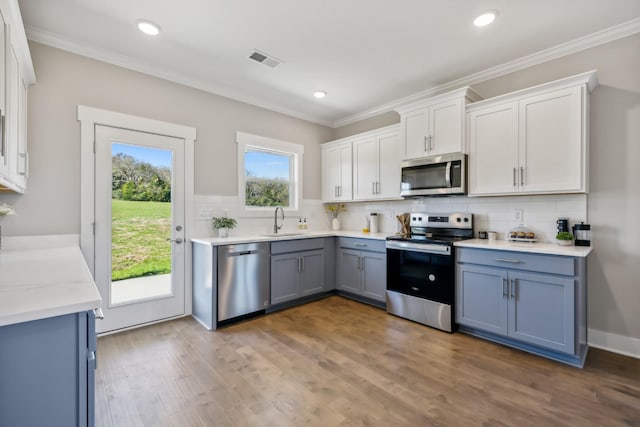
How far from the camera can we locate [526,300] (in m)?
2.54

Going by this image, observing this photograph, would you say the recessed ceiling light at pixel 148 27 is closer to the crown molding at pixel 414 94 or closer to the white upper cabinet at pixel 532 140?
the crown molding at pixel 414 94

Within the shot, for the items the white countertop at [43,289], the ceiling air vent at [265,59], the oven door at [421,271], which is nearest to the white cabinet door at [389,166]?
the oven door at [421,271]

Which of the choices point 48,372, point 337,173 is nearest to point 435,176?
point 337,173

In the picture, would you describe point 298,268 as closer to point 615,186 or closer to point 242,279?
point 242,279

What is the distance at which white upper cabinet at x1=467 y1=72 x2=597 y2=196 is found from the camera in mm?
2537

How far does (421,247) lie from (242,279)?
196 centimetres

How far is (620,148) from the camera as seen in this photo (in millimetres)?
2578

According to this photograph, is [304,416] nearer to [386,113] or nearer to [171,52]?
[171,52]

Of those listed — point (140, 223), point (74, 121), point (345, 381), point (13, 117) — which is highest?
point (74, 121)

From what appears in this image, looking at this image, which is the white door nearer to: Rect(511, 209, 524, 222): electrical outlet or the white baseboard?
Rect(511, 209, 524, 222): electrical outlet

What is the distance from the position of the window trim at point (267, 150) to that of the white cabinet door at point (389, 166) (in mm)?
1245

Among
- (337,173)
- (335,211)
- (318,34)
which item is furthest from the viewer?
(335,211)

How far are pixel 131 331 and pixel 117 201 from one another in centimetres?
130

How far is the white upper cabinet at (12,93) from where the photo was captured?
1.55 m
